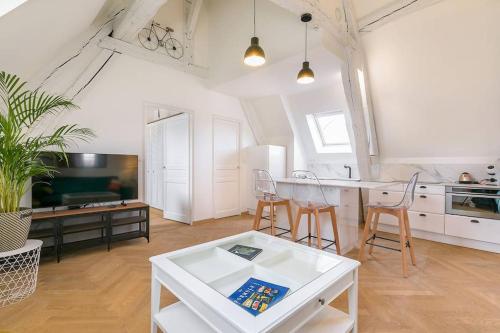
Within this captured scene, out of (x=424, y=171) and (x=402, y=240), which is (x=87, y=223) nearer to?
(x=402, y=240)

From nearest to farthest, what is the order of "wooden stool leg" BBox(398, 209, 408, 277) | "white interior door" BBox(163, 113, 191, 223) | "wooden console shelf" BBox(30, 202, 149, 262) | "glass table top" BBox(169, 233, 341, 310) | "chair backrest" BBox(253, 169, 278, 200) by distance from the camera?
"glass table top" BBox(169, 233, 341, 310) < "wooden stool leg" BBox(398, 209, 408, 277) < "wooden console shelf" BBox(30, 202, 149, 262) < "chair backrest" BBox(253, 169, 278, 200) < "white interior door" BBox(163, 113, 191, 223)

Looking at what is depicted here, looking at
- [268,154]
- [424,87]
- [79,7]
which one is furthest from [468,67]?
[79,7]

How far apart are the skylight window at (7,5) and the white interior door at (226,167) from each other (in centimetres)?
311

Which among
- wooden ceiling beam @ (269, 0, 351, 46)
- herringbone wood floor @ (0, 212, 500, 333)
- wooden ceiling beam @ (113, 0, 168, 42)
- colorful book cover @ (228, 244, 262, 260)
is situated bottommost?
herringbone wood floor @ (0, 212, 500, 333)

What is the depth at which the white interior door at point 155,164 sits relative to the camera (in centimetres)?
534

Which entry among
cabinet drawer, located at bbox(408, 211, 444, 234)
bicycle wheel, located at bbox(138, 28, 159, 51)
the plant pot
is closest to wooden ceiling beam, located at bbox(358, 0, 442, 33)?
cabinet drawer, located at bbox(408, 211, 444, 234)

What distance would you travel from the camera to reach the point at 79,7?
234 centimetres

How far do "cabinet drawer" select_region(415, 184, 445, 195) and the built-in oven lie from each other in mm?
78

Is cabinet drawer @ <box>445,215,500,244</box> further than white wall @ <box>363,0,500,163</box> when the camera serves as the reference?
Yes

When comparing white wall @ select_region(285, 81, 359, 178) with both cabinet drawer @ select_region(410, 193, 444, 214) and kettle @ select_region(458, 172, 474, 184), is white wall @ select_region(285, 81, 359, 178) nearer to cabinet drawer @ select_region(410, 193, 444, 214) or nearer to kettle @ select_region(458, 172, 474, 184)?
cabinet drawer @ select_region(410, 193, 444, 214)

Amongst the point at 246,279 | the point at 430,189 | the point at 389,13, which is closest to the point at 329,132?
the point at 430,189

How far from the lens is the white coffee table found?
3.38 feet

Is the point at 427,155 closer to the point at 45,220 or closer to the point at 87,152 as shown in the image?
the point at 87,152

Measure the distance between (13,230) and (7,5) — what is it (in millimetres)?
1703
